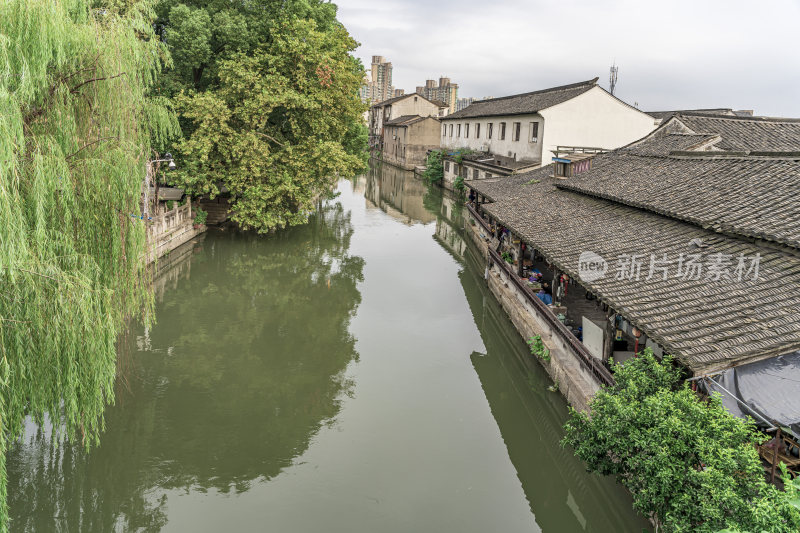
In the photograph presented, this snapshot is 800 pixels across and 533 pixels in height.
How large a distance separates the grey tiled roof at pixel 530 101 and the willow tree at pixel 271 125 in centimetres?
1450

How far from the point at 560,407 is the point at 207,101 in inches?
685

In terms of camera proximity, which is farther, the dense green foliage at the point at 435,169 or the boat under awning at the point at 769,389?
the dense green foliage at the point at 435,169

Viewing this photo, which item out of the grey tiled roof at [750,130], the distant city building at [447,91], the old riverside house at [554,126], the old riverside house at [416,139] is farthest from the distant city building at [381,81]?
the grey tiled roof at [750,130]

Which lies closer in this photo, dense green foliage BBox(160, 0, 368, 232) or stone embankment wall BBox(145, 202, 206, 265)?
stone embankment wall BBox(145, 202, 206, 265)

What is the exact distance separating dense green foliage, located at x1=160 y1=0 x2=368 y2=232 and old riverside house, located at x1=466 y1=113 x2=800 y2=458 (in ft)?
29.3

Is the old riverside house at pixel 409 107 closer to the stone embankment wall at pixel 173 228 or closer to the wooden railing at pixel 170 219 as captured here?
the stone embankment wall at pixel 173 228

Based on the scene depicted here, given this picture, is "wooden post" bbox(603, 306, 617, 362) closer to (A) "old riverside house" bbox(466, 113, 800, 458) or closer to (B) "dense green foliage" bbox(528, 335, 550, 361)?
(A) "old riverside house" bbox(466, 113, 800, 458)

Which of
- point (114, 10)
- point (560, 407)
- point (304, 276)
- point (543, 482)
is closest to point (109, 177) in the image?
point (114, 10)

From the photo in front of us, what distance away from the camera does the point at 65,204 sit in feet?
22.0

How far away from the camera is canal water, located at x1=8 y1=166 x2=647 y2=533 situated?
7730 millimetres

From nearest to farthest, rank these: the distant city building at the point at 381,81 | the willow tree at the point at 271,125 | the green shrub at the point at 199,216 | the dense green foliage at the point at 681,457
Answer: the dense green foliage at the point at 681,457 → the willow tree at the point at 271,125 → the green shrub at the point at 199,216 → the distant city building at the point at 381,81

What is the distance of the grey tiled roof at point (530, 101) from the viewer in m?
32.5

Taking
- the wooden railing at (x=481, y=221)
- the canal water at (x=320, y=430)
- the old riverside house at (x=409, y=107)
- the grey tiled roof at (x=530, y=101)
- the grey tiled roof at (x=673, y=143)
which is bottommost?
the canal water at (x=320, y=430)

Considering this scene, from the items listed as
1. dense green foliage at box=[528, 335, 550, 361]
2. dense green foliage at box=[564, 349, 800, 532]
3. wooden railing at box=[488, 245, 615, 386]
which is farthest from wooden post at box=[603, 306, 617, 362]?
dense green foliage at box=[564, 349, 800, 532]
